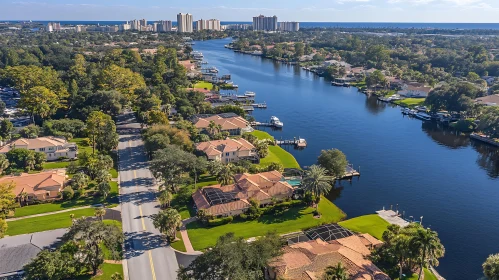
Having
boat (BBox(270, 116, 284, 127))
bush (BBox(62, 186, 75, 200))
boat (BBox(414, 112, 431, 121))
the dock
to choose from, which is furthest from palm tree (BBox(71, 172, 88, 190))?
boat (BBox(414, 112, 431, 121))

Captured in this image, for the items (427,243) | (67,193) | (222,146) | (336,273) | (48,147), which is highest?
(427,243)

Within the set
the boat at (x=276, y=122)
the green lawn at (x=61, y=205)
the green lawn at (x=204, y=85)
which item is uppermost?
the green lawn at (x=204, y=85)

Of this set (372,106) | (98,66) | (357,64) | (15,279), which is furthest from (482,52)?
(15,279)

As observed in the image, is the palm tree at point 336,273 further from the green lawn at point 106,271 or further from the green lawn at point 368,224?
the green lawn at point 106,271

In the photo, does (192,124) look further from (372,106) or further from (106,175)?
(372,106)

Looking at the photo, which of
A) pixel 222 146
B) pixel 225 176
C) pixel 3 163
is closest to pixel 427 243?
pixel 225 176

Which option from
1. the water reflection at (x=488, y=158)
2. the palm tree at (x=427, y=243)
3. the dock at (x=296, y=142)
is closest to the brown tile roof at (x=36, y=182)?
the dock at (x=296, y=142)

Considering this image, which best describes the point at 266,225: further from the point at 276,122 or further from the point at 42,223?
the point at 276,122
